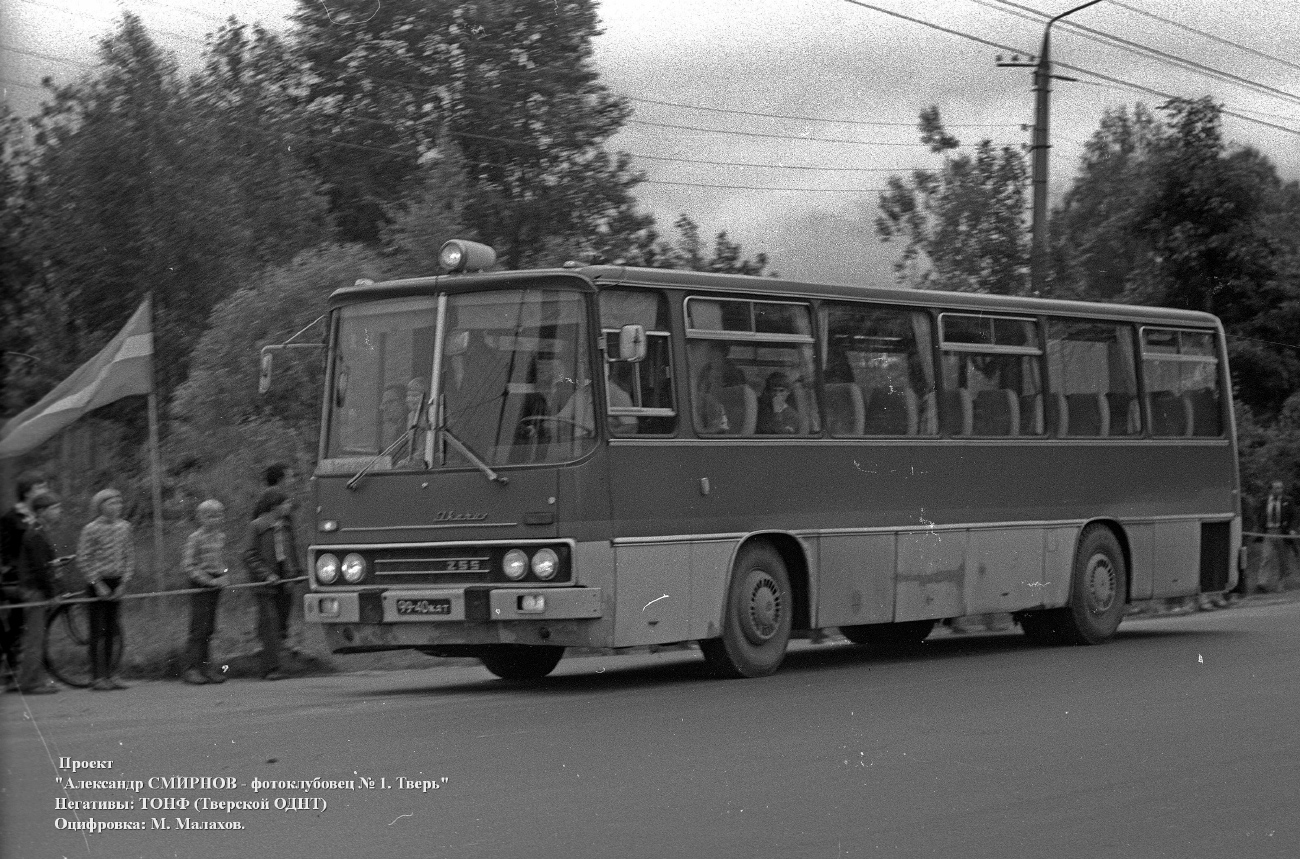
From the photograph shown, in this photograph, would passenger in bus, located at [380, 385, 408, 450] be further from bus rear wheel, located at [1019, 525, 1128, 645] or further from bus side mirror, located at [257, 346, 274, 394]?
bus rear wheel, located at [1019, 525, 1128, 645]

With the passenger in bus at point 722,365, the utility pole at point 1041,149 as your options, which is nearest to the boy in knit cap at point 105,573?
the passenger in bus at point 722,365

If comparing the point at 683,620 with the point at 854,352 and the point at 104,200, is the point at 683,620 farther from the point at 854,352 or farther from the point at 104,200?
the point at 104,200

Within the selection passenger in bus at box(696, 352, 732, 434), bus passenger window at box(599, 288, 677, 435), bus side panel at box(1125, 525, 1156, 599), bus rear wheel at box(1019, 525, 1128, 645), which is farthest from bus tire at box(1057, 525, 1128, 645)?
bus passenger window at box(599, 288, 677, 435)

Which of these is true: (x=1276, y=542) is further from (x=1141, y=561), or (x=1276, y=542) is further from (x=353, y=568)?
(x=353, y=568)

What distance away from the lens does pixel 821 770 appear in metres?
9.30

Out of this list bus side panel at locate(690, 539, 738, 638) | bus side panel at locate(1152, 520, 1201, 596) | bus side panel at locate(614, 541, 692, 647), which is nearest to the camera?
bus side panel at locate(614, 541, 692, 647)

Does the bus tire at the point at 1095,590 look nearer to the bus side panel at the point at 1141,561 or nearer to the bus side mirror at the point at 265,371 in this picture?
the bus side panel at the point at 1141,561

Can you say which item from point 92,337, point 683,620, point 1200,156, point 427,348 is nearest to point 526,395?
point 427,348

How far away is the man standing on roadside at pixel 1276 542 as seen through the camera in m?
27.3

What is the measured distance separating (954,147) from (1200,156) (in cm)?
428

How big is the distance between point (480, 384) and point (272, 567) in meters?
3.30

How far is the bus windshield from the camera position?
12.9m

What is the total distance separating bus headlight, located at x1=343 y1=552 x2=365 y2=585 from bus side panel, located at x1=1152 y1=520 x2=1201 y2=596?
29.3ft

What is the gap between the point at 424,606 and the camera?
42.5ft
